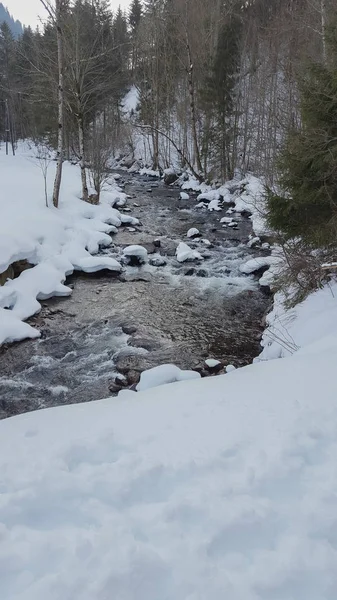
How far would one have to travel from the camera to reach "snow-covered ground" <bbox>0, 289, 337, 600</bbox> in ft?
6.86

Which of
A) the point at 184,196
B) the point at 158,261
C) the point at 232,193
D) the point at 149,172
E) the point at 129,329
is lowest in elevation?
the point at 129,329

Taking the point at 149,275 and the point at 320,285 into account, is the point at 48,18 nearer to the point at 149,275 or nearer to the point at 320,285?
the point at 149,275

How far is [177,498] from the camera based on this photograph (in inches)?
103

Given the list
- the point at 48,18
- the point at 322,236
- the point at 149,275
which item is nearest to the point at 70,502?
the point at 322,236

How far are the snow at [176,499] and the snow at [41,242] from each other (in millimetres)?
4564

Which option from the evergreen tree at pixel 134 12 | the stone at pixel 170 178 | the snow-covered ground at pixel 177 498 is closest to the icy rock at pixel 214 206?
the stone at pixel 170 178

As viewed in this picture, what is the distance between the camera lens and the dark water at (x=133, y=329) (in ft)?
21.0

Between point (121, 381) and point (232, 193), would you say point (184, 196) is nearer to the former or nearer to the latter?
point (232, 193)

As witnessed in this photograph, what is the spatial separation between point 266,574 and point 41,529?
4.38 feet

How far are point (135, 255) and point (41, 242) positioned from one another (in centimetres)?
263

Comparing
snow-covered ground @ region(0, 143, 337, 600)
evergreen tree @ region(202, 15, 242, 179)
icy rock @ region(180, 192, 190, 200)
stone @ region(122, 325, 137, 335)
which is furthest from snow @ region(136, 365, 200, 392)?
evergreen tree @ region(202, 15, 242, 179)

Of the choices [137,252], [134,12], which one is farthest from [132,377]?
[134,12]

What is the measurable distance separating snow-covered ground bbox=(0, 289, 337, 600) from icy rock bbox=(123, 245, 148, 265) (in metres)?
7.93

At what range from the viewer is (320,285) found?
719 centimetres
